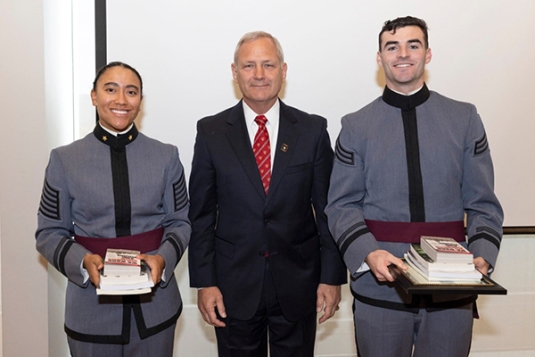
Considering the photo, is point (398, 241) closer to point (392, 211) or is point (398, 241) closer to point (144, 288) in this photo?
point (392, 211)

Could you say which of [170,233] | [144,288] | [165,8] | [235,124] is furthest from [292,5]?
[144,288]

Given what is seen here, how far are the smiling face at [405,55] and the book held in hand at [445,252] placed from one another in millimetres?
674

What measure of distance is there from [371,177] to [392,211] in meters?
0.16

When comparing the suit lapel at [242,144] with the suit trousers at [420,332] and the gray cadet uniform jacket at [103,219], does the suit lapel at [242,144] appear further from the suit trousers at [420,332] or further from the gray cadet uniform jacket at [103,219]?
the suit trousers at [420,332]

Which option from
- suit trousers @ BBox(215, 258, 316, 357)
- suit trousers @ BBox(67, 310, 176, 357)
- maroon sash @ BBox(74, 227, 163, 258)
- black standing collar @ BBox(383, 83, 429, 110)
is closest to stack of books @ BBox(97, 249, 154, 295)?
maroon sash @ BBox(74, 227, 163, 258)

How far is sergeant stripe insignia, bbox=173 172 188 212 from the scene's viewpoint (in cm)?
256

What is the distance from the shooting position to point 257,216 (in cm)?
264

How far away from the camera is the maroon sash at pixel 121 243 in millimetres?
2402

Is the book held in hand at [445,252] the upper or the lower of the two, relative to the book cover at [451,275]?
upper

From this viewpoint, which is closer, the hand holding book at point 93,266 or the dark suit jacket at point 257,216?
the hand holding book at point 93,266

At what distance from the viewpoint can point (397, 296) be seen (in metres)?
2.43

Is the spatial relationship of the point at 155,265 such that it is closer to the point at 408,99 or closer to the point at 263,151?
the point at 263,151

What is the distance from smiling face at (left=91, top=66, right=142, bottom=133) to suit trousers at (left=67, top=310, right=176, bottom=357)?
2.52ft

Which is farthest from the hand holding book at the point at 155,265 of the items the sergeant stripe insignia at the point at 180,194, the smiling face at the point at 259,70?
the smiling face at the point at 259,70
